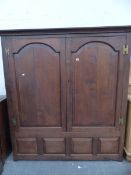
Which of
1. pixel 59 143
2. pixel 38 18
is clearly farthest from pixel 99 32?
pixel 59 143

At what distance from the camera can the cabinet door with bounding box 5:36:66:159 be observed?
150cm

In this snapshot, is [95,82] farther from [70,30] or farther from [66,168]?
[66,168]

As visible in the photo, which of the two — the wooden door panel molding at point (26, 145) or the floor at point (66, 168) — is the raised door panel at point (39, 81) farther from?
the floor at point (66, 168)

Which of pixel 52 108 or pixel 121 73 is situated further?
pixel 52 108

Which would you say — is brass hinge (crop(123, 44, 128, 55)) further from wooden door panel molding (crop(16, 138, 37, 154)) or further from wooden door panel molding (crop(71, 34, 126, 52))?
wooden door panel molding (crop(16, 138, 37, 154))

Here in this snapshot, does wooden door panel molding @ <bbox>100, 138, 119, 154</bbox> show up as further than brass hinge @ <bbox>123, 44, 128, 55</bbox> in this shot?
Yes

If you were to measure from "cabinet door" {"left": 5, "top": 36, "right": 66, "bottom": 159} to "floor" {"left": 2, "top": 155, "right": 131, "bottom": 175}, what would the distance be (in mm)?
190

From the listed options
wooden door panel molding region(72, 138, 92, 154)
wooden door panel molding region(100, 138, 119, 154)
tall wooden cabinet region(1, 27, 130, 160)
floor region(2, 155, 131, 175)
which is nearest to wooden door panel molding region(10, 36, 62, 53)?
tall wooden cabinet region(1, 27, 130, 160)

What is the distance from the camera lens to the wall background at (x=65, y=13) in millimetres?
1810

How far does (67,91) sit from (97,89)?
0.34 m

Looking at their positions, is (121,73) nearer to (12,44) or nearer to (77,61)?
(77,61)

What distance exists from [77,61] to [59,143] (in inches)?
40.6

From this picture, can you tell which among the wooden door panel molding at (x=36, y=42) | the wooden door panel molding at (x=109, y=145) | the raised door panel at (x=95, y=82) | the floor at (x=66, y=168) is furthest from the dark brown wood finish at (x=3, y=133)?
the wooden door panel molding at (x=109, y=145)

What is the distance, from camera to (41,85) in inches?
62.4
